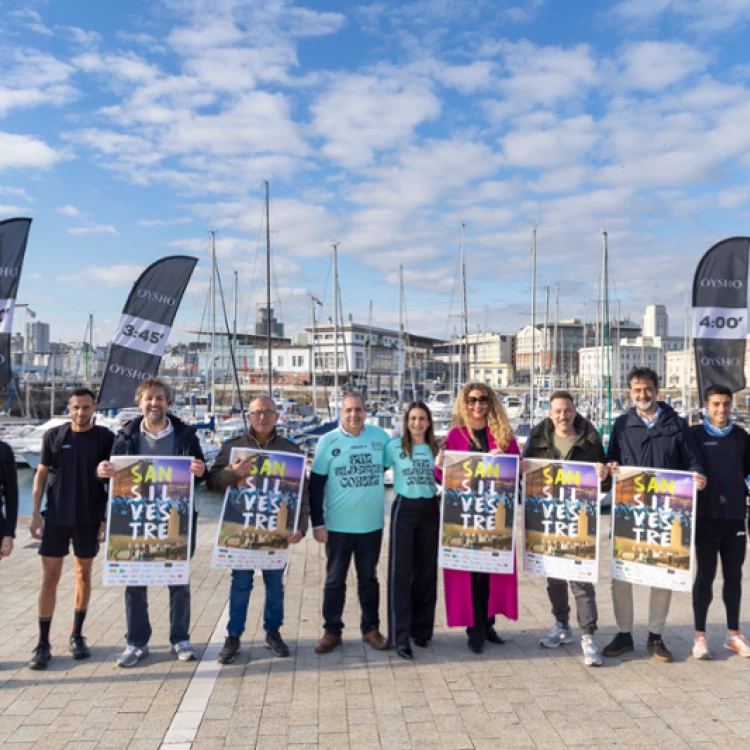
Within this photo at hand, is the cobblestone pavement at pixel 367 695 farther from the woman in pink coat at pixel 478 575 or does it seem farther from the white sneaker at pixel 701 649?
the woman in pink coat at pixel 478 575

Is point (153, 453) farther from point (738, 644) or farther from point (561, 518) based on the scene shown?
point (738, 644)

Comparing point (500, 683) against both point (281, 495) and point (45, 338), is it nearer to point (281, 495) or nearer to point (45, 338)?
point (281, 495)

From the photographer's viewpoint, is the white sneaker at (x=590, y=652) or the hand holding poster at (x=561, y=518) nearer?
the white sneaker at (x=590, y=652)

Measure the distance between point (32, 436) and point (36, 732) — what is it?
120 ft

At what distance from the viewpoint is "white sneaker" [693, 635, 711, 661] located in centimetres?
526

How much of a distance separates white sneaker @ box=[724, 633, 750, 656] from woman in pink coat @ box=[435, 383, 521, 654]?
181cm

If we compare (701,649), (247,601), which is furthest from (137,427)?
(701,649)

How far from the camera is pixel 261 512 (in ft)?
18.0

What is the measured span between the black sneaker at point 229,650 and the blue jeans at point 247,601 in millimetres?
38

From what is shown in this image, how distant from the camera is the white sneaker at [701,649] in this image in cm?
526

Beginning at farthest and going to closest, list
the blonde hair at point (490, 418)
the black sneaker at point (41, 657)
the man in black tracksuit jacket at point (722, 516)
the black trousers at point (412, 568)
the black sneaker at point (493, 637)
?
the black sneaker at point (493, 637) < the blonde hair at point (490, 418) < the black trousers at point (412, 568) < the man in black tracksuit jacket at point (722, 516) < the black sneaker at point (41, 657)

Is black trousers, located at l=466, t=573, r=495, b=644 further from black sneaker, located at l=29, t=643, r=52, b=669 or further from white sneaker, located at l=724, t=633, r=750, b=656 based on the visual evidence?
black sneaker, located at l=29, t=643, r=52, b=669

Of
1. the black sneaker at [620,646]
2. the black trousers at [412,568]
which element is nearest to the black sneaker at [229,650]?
the black trousers at [412,568]

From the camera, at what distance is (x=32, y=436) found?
36219mm
